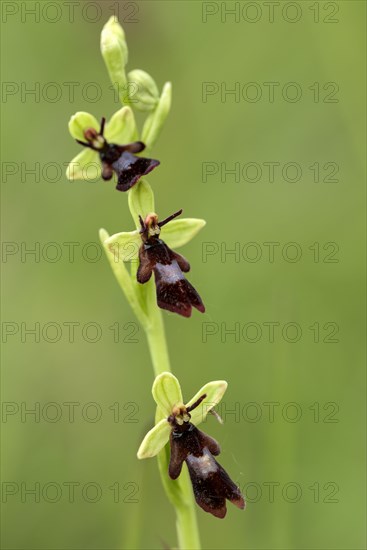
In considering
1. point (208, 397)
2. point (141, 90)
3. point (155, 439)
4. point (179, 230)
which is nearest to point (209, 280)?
point (179, 230)

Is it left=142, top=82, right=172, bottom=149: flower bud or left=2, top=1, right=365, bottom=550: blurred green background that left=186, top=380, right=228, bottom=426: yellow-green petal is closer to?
left=2, top=1, right=365, bottom=550: blurred green background

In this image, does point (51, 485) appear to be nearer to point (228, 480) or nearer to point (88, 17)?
point (228, 480)

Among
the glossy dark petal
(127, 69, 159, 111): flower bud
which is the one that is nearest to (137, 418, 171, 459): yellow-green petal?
the glossy dark petal

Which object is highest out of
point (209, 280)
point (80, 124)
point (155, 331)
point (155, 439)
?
point (80, 124)

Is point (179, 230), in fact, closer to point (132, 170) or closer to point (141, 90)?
point (132, 170)

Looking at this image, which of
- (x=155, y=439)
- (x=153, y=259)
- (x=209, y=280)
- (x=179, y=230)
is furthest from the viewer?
(x=209, y=280)

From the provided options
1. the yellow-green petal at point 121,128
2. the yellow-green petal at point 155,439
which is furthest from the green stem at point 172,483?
the yellow-green petal at point 121,128

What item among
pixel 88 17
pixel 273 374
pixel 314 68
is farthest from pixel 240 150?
pixel 273 374
